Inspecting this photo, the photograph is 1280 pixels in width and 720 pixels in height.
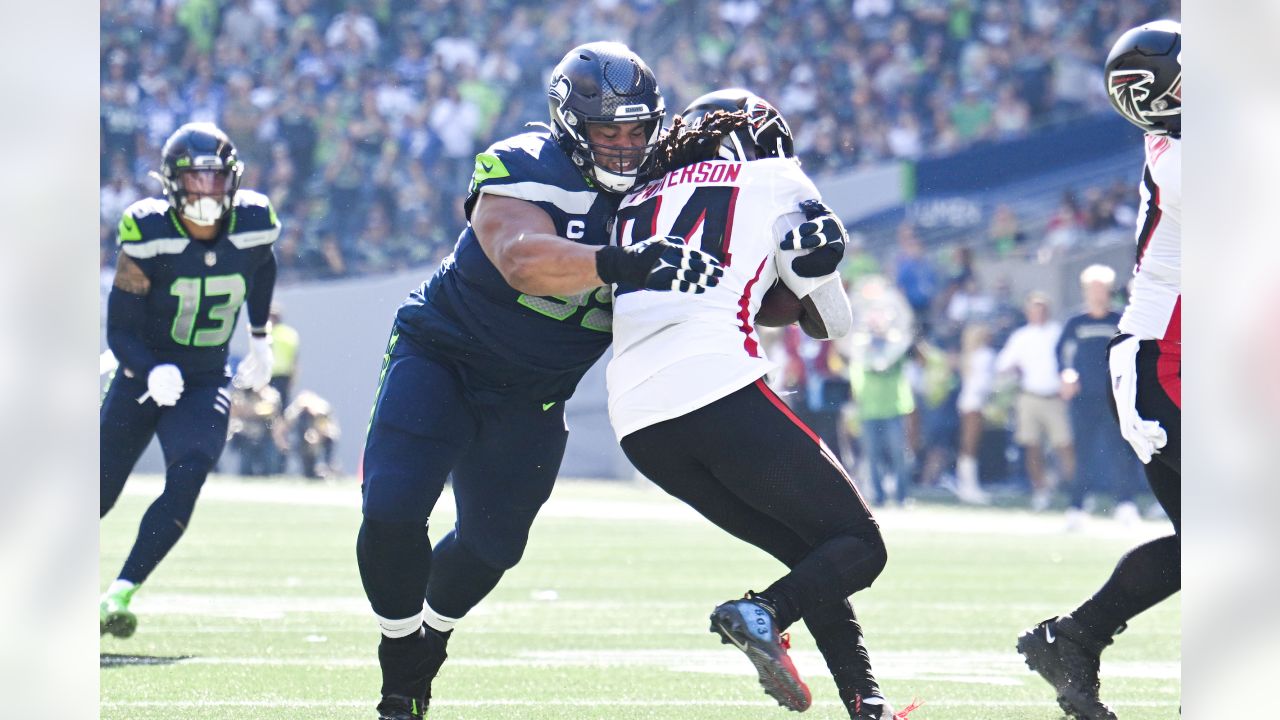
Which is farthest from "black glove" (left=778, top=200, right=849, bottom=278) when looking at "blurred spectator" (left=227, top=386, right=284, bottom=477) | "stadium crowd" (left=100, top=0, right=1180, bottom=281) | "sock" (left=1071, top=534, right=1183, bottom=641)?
"stadium crowd" (left=100, top=0, right=1180, bottom=281)

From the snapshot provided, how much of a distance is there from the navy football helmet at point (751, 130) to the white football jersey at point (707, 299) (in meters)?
0.08

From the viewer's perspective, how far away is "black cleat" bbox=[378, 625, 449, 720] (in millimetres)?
3705

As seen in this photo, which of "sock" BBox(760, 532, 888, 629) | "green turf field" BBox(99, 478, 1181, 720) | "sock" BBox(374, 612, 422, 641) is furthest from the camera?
"green turf field" BBox(99, 478, 1181, 720)

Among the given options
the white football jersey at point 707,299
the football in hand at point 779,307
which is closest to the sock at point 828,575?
the white football jersey at point 707,299

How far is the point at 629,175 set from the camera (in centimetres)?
367

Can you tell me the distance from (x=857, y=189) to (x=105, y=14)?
8728 millimetres

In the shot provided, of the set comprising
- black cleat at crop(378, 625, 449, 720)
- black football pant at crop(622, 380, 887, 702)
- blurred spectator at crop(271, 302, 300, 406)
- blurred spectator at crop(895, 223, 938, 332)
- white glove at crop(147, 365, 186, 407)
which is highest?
black football pant at crop(622, 380, 887, 702)

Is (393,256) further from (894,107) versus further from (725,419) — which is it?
(725,419)

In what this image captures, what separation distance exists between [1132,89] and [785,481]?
141 cm

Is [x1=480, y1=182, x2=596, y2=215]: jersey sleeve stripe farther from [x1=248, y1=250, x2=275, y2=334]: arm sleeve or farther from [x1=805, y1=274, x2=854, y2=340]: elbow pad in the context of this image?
[x1=248, y1=250, x2=275, y2=334]: arm sleeve

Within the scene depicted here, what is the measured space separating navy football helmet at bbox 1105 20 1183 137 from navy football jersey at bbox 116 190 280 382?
127 inches

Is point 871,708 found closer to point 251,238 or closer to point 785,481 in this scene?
point 785,481

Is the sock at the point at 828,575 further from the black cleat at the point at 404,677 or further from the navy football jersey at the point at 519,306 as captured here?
the black cleat at the point at 404,677

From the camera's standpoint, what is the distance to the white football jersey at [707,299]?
11.0ft
